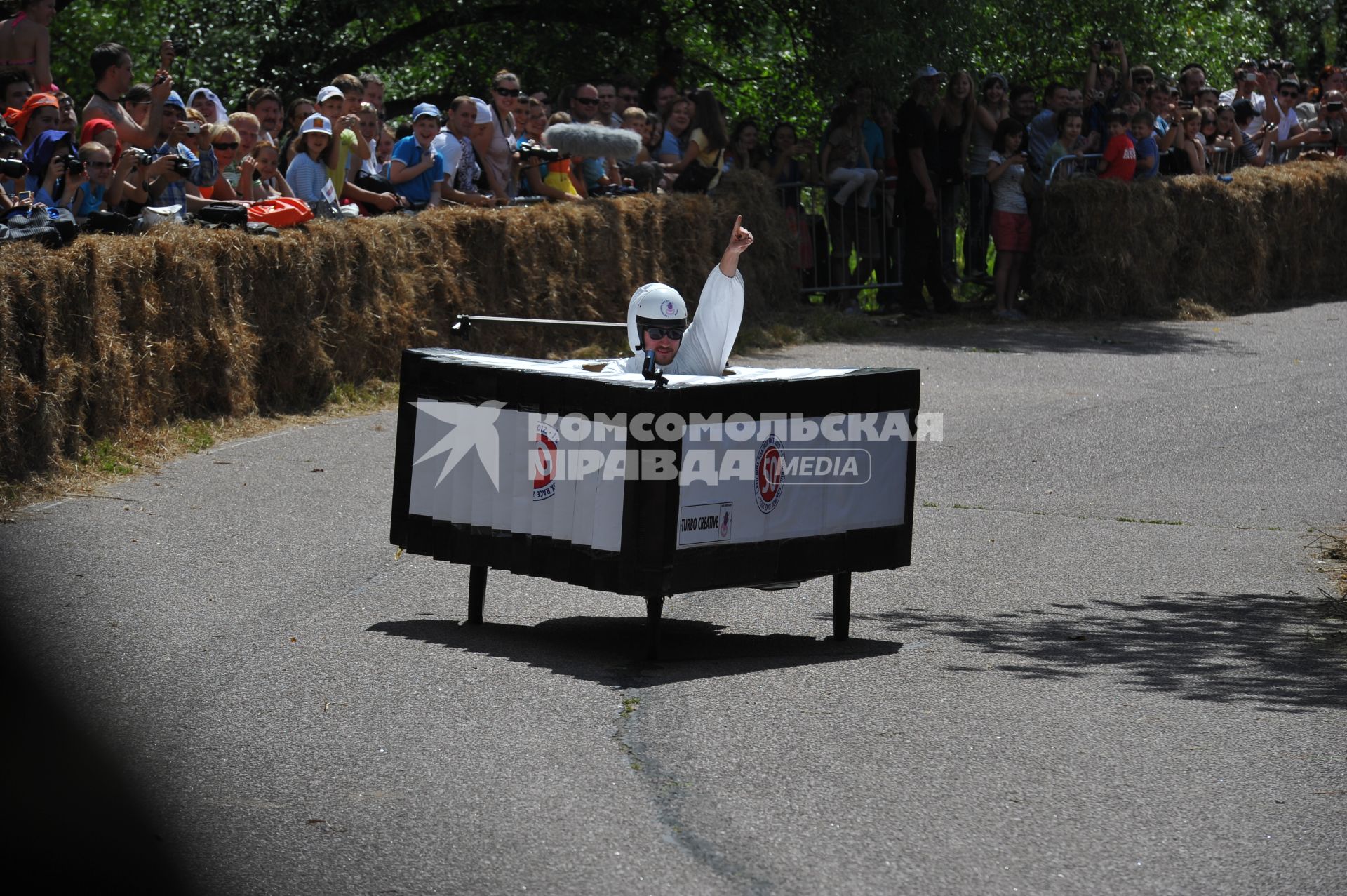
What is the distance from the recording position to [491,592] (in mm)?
9102

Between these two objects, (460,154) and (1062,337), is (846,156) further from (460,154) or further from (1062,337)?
(460,154)

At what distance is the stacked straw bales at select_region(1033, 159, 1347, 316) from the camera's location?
2114 centimetres

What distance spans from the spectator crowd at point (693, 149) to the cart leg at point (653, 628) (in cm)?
574

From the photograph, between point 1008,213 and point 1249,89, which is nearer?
point 1008,213

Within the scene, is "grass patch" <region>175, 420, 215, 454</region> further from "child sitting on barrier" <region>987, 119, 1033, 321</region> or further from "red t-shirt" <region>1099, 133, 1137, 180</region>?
"red t-shirt" <region>1099, 133, 1137, 180</region>

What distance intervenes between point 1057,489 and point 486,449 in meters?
5.45

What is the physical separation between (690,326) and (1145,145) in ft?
49.8

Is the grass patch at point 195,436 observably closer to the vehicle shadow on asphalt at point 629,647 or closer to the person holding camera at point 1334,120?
the vehicle shadow on asphalt at point 629,647

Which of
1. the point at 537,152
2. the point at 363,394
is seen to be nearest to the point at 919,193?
the point at 537,152

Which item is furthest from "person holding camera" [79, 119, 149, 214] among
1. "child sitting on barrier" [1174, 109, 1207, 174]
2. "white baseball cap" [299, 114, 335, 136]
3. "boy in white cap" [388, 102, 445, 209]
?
"child sitting on barrier" [1174, 109, 1207, 174]

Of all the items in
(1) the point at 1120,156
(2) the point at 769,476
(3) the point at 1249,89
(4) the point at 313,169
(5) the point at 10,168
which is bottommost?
(2) the point at 769,476

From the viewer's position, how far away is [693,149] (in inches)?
744

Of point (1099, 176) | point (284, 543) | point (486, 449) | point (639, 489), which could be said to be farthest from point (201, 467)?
point (1099, 176)

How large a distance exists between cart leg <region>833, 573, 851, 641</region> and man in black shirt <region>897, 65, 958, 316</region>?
41.6 feet
